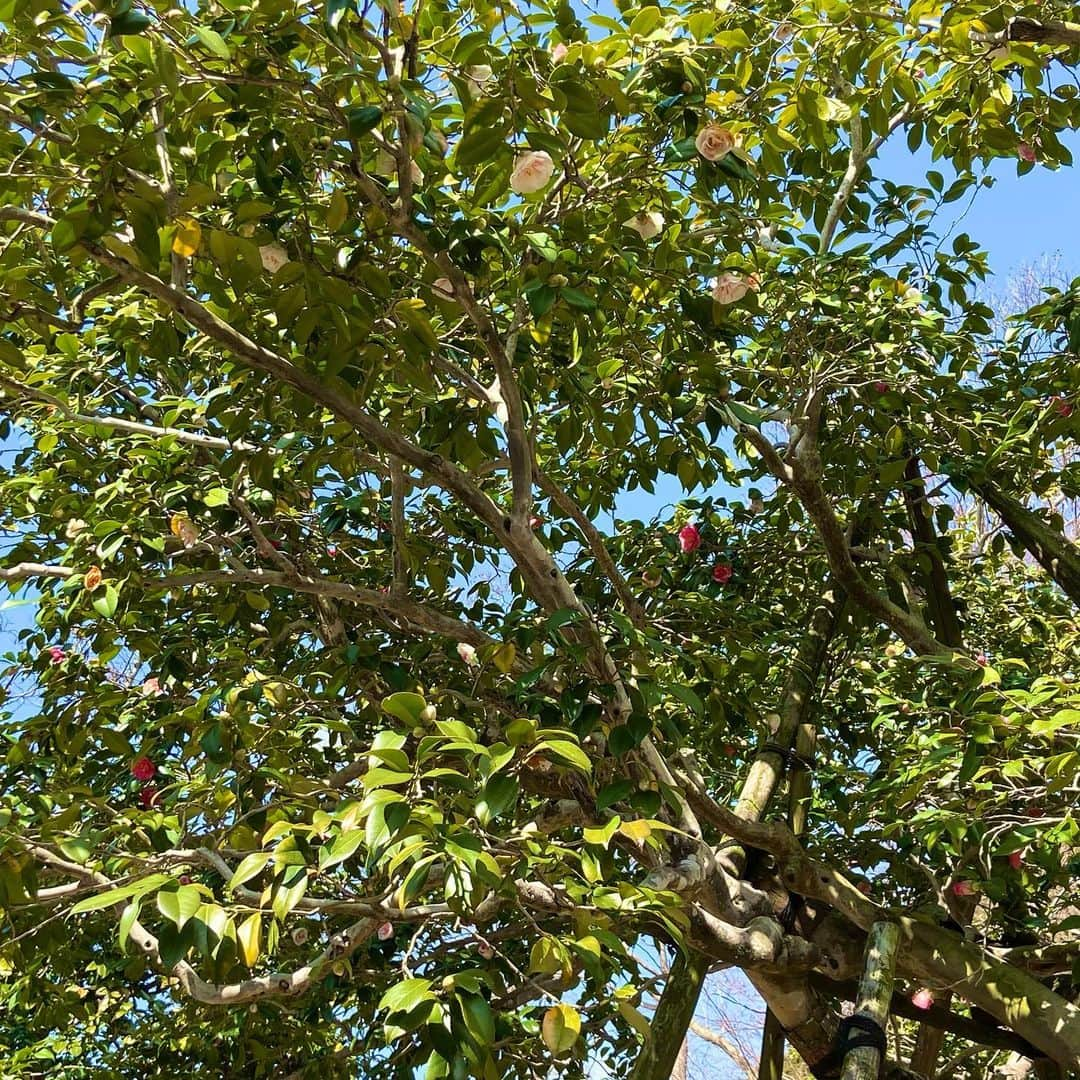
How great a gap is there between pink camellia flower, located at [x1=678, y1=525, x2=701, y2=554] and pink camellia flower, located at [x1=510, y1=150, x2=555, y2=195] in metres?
1.55

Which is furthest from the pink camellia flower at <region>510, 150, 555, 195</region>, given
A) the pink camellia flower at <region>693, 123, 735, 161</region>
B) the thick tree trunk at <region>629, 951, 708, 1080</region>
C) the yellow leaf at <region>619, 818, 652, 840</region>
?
the thick tree trunk at <region>629, 951, 708, 1080</region>

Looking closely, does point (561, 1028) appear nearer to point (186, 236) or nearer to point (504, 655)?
point (504, 655)

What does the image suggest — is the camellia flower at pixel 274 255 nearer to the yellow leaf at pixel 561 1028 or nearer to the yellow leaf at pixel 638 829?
the yellow leaf at pixel 638 829

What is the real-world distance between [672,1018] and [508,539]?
1.37 metres

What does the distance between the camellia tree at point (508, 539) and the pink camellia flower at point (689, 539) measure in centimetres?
1

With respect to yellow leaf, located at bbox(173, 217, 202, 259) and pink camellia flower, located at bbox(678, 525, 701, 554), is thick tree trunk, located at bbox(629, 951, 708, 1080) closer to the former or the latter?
pink camellia flower, located at bbox(678, 525, 701, 554)

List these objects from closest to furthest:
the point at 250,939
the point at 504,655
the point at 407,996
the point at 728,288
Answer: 1. the point at 407,996
2. the point at 250,939
3. the point at 728,288
4. the point at 504,655

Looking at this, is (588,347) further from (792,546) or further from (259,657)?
(792,546)

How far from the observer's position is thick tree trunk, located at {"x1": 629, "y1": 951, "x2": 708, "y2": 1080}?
2.54 meters

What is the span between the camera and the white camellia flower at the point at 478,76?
156 cm

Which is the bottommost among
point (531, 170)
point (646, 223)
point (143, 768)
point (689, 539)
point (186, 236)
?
point (143, 768)

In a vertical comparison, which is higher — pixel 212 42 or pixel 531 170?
pixel 531 170

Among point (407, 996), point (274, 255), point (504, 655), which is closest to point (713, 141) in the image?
point (274, 255)

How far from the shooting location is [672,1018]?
2.67 meters
